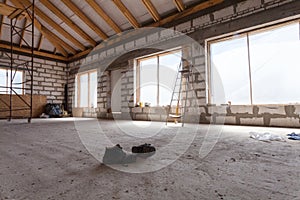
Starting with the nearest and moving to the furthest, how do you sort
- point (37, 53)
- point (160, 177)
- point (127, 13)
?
point (160, 177), point (127, 13), point (37, 53)

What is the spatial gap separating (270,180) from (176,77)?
170 inches

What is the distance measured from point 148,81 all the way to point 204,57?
2030 mm

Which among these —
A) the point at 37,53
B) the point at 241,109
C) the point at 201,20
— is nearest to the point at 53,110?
the point at 37,53

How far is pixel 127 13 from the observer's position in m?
5.43

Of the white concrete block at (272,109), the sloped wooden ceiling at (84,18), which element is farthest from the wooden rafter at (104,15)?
the white concrete block at (272,109)

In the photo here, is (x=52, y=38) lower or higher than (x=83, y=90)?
higher

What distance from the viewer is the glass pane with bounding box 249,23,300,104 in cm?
368

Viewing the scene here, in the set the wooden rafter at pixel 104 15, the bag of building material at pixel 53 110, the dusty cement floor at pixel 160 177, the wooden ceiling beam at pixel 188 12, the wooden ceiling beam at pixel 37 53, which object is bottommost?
the dusty cement floor at pixel 160 177

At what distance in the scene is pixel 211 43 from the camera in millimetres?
4719

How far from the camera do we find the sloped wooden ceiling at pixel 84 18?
5000 millimetres

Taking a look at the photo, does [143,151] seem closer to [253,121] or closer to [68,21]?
[253,121]

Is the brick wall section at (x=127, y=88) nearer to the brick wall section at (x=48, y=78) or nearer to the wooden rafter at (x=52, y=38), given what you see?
the wooden rafter at (x=52, y=38)

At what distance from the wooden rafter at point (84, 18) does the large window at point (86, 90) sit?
1772mm

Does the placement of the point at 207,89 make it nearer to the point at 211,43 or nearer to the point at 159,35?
the point at 211,43
